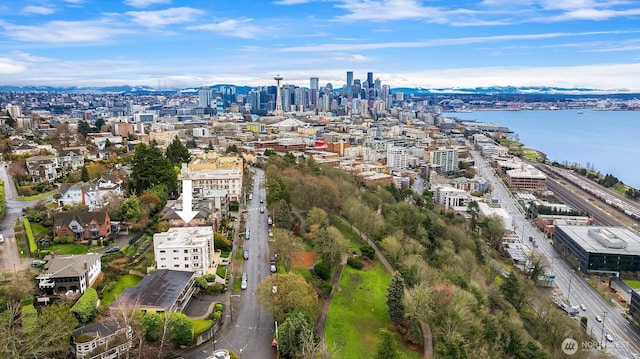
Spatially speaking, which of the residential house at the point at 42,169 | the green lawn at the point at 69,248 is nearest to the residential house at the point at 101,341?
the green lawn at the point at 69,248

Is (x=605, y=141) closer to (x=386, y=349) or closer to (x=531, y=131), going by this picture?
(x=531, y=131)

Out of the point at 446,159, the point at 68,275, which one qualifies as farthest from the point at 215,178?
the point at 446,159

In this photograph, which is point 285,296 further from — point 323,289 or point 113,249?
point 113,249

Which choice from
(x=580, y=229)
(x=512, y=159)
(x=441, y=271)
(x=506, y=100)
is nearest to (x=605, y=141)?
(x=512, y=159)

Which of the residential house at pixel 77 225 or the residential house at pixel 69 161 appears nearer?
the residential house at pixel 77 225

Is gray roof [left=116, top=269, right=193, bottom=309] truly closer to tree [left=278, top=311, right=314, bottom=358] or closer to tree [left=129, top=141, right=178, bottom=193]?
tree [left=278, top=311, right=314, bottom=358]

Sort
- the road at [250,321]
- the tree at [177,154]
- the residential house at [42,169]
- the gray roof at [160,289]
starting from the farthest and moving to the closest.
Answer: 1. the tree at [177,154]
2. the residential house at [42,169]
3. the gray roof at [160,289]
4. the road at [250,321]

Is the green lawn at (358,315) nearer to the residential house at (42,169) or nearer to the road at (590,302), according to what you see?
the road at (590,302)

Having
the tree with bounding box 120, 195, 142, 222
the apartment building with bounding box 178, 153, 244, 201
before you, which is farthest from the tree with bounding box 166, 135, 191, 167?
the tree with bounding box 120, 195, 142, 222
